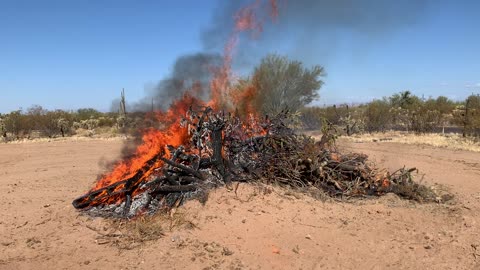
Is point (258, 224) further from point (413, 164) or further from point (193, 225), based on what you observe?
point (413, 164)

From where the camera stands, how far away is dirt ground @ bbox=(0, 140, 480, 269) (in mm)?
5098

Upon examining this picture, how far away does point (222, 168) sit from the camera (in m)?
6.52

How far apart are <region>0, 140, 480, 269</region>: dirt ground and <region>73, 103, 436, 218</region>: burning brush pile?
290 mm

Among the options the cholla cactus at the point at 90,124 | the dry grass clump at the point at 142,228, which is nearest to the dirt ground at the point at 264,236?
the dry grass clump at the point at 142,228

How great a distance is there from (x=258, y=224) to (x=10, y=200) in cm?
477

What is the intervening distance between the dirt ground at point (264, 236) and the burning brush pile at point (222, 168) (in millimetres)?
290

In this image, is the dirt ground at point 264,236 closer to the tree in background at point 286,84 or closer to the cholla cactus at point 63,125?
the tree in background at point 286,84

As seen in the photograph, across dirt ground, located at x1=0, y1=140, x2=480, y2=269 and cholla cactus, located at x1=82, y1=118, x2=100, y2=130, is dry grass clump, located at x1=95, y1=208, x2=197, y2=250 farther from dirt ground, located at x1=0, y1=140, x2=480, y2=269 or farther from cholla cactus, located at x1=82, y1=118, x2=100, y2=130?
cholla cactus, located at x1=82, y1=118, x2=100, y2=130

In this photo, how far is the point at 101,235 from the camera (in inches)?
224

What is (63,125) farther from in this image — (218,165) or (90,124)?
(218,165)

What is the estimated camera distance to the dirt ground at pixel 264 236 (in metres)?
5.10

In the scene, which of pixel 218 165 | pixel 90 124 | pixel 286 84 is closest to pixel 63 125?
pixel 90 124

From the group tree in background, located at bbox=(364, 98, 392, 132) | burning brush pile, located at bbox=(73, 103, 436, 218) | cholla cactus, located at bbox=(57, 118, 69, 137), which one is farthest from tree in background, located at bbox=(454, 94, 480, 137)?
cholla cactus, located at bbox=(57, 118, 69, 137)

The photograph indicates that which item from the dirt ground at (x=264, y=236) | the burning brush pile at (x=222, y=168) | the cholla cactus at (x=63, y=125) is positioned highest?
the cholla cactus at (x=63, y=125)
